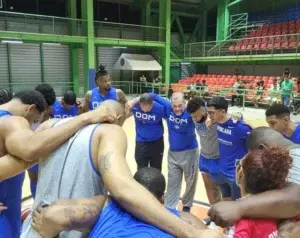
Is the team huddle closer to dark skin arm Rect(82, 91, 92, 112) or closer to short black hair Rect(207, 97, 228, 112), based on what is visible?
short black hair Rect(207, 97, 228, 112)

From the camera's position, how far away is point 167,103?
16.5 feet

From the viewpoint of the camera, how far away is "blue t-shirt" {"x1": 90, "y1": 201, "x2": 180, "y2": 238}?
1439 millimetres

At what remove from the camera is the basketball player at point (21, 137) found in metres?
1.85

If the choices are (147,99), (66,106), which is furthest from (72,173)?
(66,106)

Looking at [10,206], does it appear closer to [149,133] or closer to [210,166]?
[210,166]

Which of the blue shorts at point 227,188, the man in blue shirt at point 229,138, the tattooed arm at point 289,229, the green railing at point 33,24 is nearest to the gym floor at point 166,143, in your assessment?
the blue shorts at point 227,188

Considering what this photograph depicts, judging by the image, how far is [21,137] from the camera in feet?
6.48

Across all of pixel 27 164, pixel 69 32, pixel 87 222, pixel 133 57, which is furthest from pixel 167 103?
pixel 133 57

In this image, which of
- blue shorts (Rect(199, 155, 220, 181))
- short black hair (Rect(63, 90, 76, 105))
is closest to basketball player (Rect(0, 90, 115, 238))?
blue shorts (Rect(199, 155, 220, 181))

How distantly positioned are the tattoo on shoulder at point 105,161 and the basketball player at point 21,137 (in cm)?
26

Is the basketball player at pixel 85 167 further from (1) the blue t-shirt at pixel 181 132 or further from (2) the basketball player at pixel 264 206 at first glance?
(1) the blue t-shirt at pixel 181 132

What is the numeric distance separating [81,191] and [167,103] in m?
3.31

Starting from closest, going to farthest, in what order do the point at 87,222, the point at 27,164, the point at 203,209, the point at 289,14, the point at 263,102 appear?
1. the point at 87,222
2. the point at 27,164
3. the point at 203,209
4. the point at 263,102
5. the point at 289,14

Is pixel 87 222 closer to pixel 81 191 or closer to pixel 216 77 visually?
pixel 81 191
